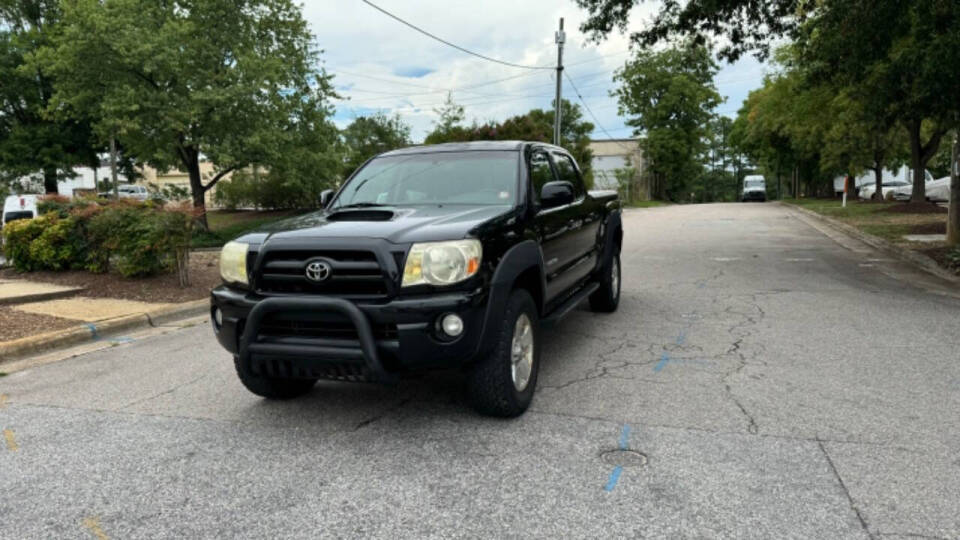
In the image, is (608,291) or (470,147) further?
(608,291)

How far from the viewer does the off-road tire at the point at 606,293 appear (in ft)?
23.2

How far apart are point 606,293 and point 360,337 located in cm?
419

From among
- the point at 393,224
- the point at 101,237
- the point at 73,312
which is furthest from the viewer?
the point at 101,237

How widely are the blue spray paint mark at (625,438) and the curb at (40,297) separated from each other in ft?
26.9

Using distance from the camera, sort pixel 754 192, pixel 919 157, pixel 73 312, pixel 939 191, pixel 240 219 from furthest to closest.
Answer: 1. pixel 754 192
2. pixel 240 219
3. pixel 939 191
4. pixel 919 157
5. pixel 73 312

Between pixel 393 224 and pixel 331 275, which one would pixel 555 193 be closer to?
pixel 393 224

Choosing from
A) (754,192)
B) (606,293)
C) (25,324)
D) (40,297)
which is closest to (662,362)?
(606,293)

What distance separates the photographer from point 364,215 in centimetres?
436

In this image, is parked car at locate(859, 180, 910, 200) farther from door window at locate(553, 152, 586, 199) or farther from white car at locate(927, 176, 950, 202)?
door window at locate(553, 152, 586, 199)

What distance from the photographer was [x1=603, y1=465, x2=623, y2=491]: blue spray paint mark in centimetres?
320

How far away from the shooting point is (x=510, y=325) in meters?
3.98

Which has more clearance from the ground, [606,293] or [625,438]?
[606,293]

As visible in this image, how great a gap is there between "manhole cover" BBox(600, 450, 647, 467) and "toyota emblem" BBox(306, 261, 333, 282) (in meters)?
1.86

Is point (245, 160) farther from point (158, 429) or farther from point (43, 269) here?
point (158, 429)
